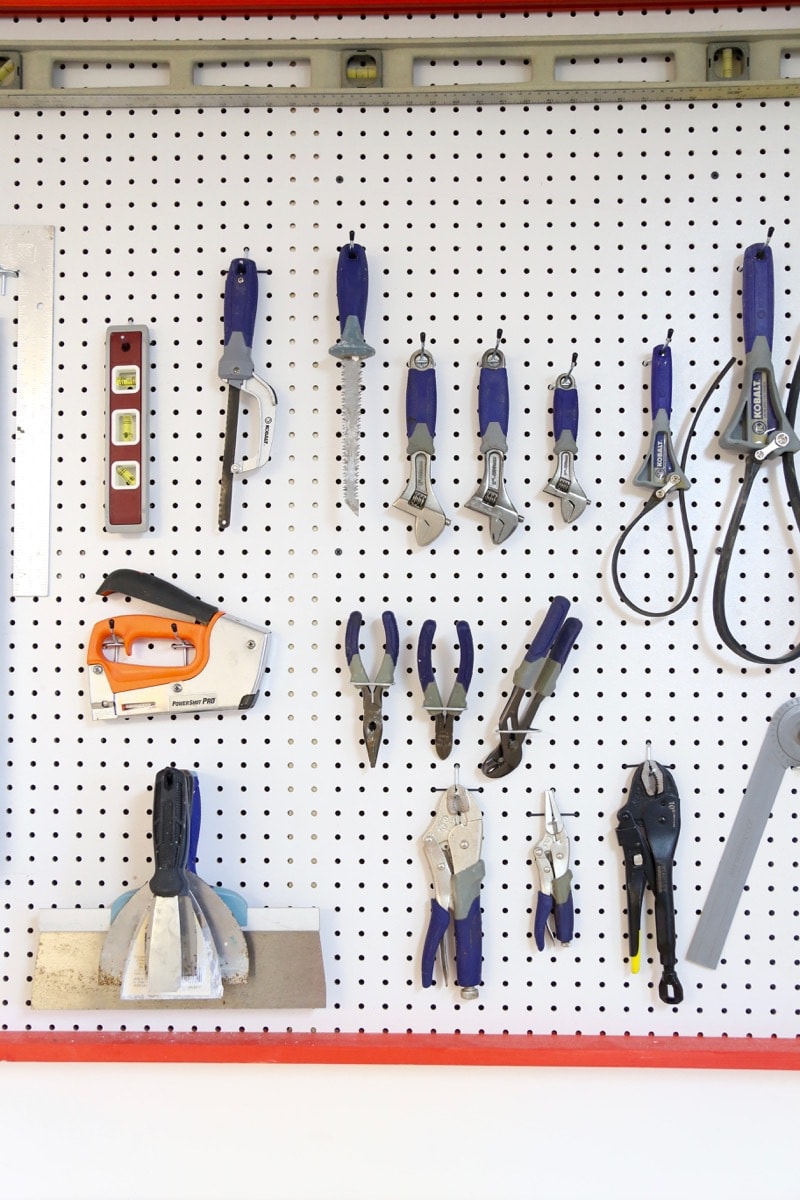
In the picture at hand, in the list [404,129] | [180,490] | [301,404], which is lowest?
[180,490]

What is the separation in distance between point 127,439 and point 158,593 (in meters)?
0.22

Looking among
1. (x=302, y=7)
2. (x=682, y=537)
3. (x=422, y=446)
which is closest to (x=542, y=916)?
(x=682, y=537)

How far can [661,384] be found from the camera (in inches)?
54.3

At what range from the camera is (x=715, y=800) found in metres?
1.40

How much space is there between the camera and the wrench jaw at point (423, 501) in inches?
54.6

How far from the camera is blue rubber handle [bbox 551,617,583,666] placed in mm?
1369

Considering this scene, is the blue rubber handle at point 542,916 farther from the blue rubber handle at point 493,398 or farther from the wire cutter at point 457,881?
the blue rubber handle at point 493,398

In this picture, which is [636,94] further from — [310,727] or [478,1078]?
[478,1078]

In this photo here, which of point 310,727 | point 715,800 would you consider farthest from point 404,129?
point 715,800

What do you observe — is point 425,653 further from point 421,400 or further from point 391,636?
point 421,400

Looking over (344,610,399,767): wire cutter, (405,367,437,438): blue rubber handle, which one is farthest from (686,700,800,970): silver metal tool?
(405,367,437,438): blue rubber handle

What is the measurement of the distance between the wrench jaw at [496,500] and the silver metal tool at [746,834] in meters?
0.46

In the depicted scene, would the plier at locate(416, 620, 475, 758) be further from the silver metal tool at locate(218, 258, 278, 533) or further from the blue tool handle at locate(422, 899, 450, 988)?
Result: the silver metal tool at locate(218, 258, 278, 533)

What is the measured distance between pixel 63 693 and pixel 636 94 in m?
1.16
